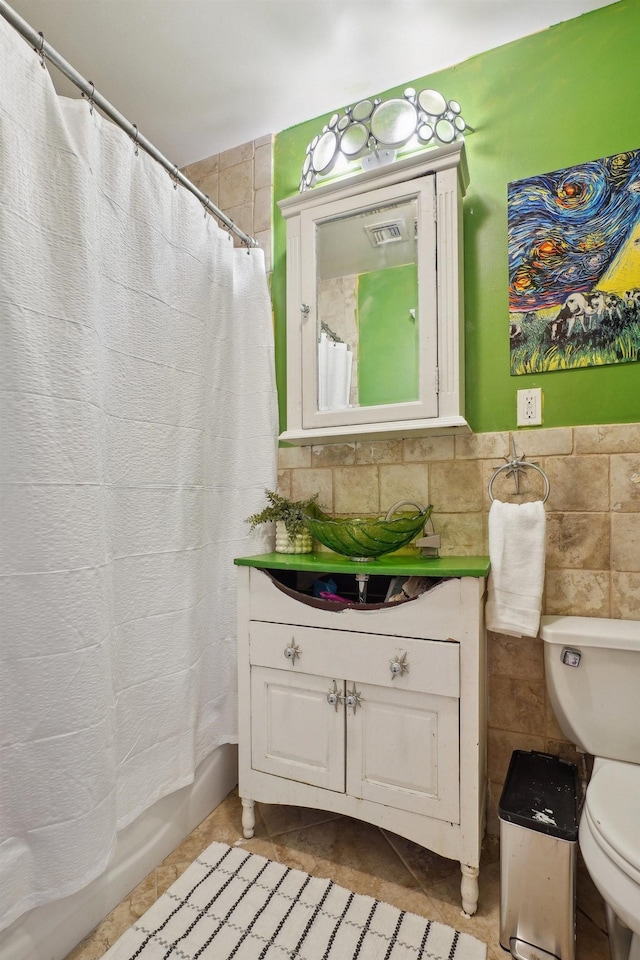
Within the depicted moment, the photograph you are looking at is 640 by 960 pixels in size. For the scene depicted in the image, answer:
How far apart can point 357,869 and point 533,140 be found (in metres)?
2.16

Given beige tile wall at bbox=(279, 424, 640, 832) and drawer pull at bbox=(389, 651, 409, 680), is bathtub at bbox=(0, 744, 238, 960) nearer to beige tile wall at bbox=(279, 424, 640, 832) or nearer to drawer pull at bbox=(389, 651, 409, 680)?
drawer pull at bbox=(389, 651, 409, 680)

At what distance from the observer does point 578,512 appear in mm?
1413

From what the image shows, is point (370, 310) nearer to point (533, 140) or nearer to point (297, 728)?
point (533, 140)

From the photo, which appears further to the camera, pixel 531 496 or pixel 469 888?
pixel 531 496

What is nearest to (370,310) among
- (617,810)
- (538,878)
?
(617,810)

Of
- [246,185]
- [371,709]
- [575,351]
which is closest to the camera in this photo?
[371,709]

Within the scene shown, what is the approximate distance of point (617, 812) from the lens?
944 mm

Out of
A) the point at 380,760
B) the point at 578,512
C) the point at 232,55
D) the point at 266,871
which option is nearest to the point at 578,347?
the point at 578,512

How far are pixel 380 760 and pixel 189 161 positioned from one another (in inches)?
91.2

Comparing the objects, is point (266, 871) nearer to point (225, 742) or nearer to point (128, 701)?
point (225, 742)

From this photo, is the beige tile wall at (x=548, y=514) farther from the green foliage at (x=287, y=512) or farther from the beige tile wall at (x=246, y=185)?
the beige tile wall at (x=246, y=185)

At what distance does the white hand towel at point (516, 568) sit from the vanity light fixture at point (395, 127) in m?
1.16

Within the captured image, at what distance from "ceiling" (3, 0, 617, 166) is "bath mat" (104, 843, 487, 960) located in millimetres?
2252

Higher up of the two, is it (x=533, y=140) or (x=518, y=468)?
(x=533, y=140)
